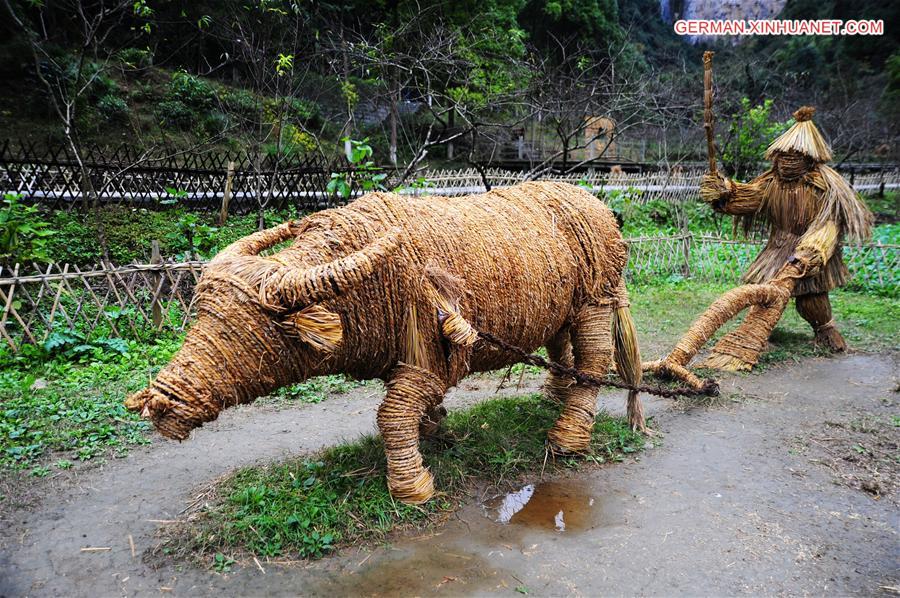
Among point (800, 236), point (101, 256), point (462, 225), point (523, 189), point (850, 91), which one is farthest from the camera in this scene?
point (850, 91)

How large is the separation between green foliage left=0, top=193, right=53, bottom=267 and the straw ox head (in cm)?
583

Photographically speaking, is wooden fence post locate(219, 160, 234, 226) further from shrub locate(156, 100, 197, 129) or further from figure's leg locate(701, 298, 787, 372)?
figure's leg locate(701, 298, 787, 372)

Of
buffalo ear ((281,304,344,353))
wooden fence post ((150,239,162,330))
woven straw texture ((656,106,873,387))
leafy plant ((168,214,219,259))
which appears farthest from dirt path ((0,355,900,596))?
leafy plant ((168,214,219,259))

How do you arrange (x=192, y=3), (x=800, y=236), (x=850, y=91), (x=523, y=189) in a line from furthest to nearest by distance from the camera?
1. (x=850, y=91)
2. (x=192, y=3)
3. (x=800, y=236)
4. (x=523, y=189)

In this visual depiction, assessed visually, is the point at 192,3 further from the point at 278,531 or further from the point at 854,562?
the point at 854,562

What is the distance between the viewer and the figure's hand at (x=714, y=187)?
275 inches

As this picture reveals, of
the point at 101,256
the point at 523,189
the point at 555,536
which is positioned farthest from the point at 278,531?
the point at 101,256

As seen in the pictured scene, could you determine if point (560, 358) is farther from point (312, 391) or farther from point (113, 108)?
point (113, 108)

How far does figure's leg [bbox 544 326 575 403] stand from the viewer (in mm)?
4742

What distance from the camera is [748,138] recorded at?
1667 centimetres

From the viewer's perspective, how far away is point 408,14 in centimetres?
1769

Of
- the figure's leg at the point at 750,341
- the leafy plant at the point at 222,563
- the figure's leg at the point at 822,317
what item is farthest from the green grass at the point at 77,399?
the figure's leg at the point at 822,317

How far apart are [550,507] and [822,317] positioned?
5421mm

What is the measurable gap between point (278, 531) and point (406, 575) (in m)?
0.80
